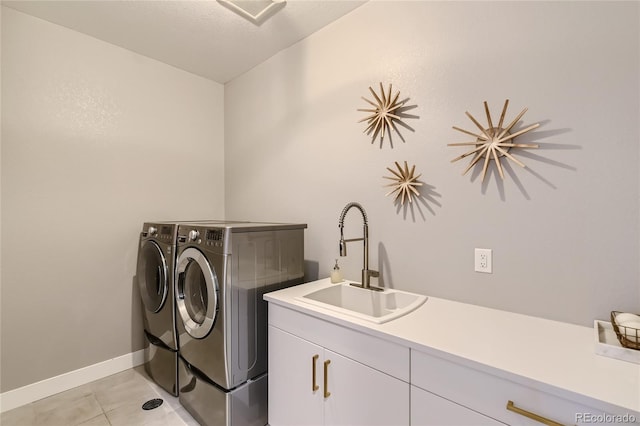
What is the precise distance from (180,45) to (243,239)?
1.78 meters

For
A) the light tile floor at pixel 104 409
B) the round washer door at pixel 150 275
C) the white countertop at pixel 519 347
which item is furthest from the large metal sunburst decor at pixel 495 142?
the light tile floor at pixel 104 409

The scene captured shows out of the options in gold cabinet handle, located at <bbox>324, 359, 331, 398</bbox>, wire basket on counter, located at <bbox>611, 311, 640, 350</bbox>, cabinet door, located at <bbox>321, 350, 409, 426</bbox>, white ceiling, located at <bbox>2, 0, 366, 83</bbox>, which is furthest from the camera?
white ceiling, located at <bbox>2, 0, 366, 83</bbox>

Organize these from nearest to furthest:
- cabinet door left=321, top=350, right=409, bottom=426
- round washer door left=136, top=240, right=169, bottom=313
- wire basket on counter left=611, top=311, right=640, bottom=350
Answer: wire basket on counter left=611, top=311, right=640, bottom=350 < cabinet door left=321, top=350, right=409, bottom=426 < round washer door left=136, top=240, right=169, bottom=313

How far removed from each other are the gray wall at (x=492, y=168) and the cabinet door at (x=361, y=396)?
0.63 m

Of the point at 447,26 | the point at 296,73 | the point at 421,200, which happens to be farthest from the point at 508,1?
the point at 296,73

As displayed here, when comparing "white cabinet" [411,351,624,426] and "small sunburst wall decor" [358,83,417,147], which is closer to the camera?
"white cabinet" [411,351,624,426]

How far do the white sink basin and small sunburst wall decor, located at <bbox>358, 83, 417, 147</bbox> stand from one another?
0.89 metres

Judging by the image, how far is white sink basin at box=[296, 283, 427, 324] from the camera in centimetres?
155

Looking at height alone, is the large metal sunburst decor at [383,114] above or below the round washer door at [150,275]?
above

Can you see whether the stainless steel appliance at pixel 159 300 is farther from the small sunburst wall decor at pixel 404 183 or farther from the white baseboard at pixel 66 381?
the small sunburst wall decor at pixel 404 183

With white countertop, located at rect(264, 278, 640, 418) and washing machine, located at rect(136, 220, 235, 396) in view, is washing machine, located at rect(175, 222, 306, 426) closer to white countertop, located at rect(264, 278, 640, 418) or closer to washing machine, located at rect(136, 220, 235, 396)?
washing machine, located at rect(136, 220, 235, 396)

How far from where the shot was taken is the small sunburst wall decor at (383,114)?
1.67 meters

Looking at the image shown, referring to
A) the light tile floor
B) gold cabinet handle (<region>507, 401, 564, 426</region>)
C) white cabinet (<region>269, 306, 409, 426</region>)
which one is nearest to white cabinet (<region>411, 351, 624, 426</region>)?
gold cabinet handle (<region>507, 401, 564, 426</region>)

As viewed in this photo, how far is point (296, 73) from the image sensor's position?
7.35 feet
